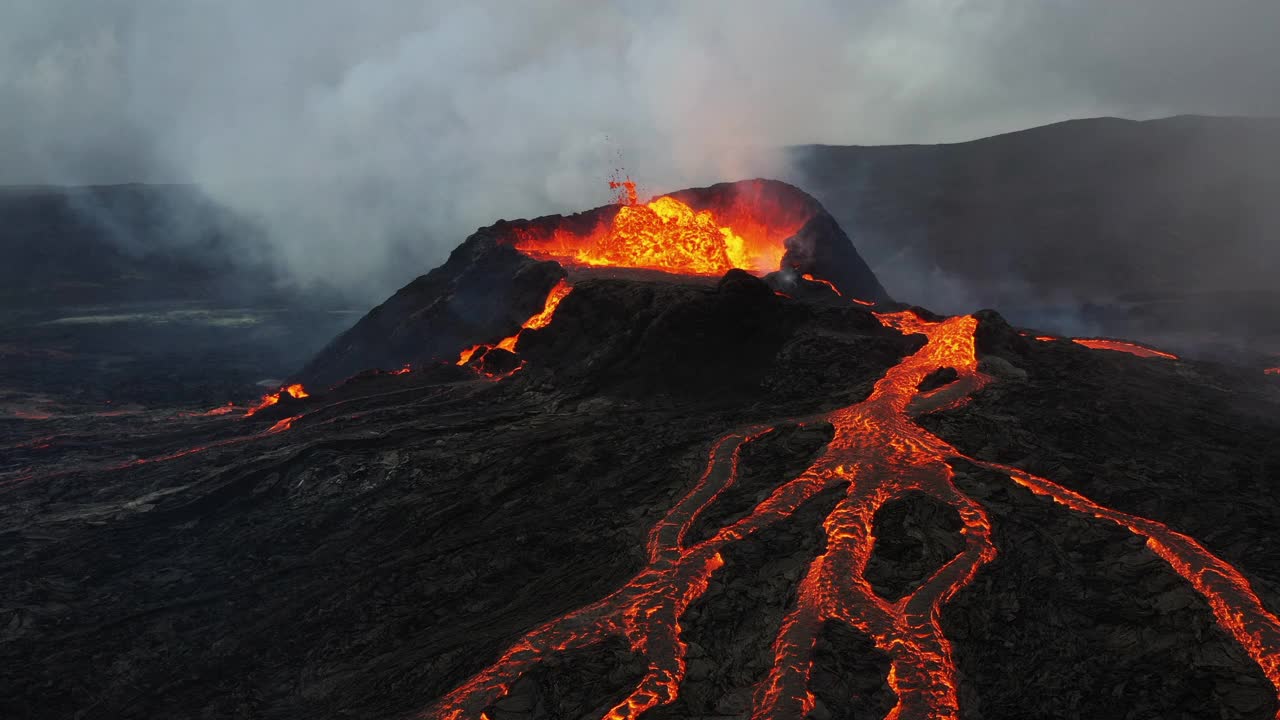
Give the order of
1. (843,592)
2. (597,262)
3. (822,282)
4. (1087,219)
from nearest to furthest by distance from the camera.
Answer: (843,592) → (822,282) → (597,262) → (1087,219)

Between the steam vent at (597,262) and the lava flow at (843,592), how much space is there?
26262 millimetres

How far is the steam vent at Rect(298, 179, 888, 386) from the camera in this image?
49.7 m

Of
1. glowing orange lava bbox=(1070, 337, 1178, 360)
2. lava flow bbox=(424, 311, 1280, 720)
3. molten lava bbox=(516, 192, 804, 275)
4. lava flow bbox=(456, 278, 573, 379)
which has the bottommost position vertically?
lava flow bbox=(424, 311, 1280, 720)

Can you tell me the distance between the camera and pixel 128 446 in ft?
137

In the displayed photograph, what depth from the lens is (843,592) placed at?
16719 millimetres

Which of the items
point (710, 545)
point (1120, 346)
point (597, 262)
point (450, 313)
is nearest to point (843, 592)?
point (710, 545)

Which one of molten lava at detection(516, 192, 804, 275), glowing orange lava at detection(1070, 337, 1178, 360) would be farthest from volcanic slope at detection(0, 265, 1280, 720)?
molten lava at detection(516, 192, 804, 275)

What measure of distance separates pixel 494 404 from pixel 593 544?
50.9 ft

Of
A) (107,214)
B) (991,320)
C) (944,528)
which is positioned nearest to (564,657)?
(944,528)

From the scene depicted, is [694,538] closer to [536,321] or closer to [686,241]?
[536,321]

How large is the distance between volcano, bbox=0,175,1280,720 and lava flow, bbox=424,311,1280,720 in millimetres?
89

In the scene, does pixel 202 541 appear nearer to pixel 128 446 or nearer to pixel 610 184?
pixel 128 446

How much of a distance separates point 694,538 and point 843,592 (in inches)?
178

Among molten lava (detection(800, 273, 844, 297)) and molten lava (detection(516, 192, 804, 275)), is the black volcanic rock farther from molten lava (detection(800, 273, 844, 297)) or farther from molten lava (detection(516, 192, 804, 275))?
molten lava (detection(800, 273, 844, 297))
